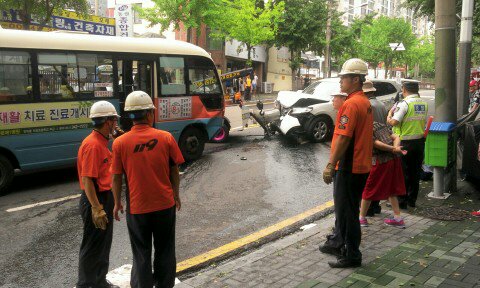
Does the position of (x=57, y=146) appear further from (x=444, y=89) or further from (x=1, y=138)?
(x=444, y=89)

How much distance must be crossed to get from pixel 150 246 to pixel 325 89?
10.2 m

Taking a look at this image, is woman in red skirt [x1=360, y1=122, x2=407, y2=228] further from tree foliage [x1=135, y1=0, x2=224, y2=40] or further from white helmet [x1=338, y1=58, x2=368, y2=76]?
tree foliage [x1=135, y1=0, x2=224, y2=40]

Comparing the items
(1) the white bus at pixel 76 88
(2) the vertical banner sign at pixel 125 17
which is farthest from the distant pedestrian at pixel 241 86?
(1) the white bus at pixel 76 88

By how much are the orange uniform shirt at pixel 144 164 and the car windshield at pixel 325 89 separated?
31.5 feet

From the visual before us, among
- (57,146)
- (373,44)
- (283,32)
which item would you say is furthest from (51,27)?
(373,44)

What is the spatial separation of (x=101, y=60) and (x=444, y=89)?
20.5ft

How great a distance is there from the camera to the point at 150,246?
3.44m

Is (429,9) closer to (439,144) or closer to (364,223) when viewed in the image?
(439,144)

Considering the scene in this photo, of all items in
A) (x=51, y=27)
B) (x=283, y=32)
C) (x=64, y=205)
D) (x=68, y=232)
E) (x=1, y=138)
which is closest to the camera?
(x=68, y=232)

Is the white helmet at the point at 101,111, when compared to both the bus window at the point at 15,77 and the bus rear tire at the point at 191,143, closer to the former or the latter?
the bus window at the point at 15,77

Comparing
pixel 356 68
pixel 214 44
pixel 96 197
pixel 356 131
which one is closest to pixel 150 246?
pixel 96 197

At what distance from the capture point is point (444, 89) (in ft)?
21.5

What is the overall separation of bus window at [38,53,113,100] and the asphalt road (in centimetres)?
168

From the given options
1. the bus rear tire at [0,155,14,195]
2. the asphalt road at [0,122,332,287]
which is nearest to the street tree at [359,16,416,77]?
the asphalt road at [0,122,332,287]
